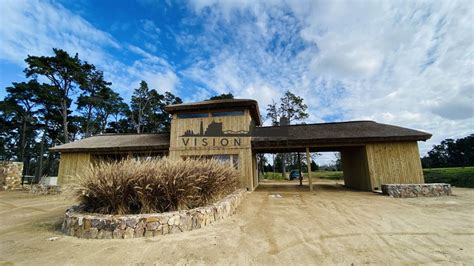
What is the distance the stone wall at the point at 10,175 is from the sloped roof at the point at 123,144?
20.5 feet

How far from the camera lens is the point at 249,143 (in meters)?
10.7

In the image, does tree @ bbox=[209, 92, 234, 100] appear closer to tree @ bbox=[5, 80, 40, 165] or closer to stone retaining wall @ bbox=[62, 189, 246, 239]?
tree @ bbox=[5, 80, 40, 165]

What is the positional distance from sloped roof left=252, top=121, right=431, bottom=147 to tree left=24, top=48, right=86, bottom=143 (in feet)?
68.8

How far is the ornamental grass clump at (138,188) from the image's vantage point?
455 cm

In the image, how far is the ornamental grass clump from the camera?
4.55 meters

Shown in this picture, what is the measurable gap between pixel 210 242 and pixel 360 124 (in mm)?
11621

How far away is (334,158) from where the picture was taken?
41156 mm

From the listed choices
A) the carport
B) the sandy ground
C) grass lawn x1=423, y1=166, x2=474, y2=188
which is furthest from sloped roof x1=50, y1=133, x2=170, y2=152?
grass lawn x1=423, y1=166, x2=474, y2=188

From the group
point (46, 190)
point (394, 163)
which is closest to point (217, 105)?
point (394, 163)

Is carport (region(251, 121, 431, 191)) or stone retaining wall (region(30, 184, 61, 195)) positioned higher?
carport (region(251, 121, 431, 191))

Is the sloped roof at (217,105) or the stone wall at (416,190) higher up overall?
the sloped roof at (217,105)

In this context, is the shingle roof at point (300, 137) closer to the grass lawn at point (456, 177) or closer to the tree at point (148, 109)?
the grass lawn at point (456, 177)

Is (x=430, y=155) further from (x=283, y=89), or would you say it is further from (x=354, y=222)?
(x=354, y=222)

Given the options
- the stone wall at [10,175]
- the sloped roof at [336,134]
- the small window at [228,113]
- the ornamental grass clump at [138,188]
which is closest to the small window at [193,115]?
the small window at [228,113]
